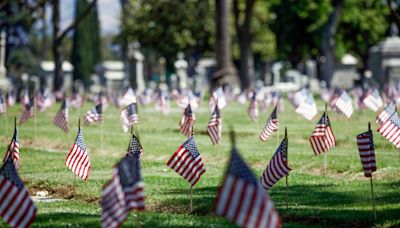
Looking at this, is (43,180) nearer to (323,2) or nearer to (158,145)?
(158,145)

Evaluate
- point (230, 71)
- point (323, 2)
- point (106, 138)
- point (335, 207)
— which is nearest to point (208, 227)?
point (335, 207)

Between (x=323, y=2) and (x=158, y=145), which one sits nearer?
(x=158, y=145)

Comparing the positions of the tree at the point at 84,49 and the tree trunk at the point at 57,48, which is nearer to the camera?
the tree trunk at the point at 57,48

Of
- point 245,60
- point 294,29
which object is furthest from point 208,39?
point 245,60

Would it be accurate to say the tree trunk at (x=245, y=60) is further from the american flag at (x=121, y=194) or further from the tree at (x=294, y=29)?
the american flag at (x=121, y=194)

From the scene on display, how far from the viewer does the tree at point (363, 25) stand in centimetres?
→ 8050

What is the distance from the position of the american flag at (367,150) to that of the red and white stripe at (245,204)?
5372 mm

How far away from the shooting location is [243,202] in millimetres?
8820

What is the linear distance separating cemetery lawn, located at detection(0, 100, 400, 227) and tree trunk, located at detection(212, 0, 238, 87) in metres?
12.6

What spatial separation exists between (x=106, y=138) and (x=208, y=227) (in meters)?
14.9

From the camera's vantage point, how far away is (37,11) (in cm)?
5141

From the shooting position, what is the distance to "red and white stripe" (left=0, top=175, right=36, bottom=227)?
1066 centimetres

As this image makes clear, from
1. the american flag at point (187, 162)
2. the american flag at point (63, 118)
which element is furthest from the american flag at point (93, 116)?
the american flag at point (187, 162)

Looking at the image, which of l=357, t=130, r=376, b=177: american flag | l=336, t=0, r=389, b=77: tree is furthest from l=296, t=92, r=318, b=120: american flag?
l=336, t=0, r=389, b=77: tree
